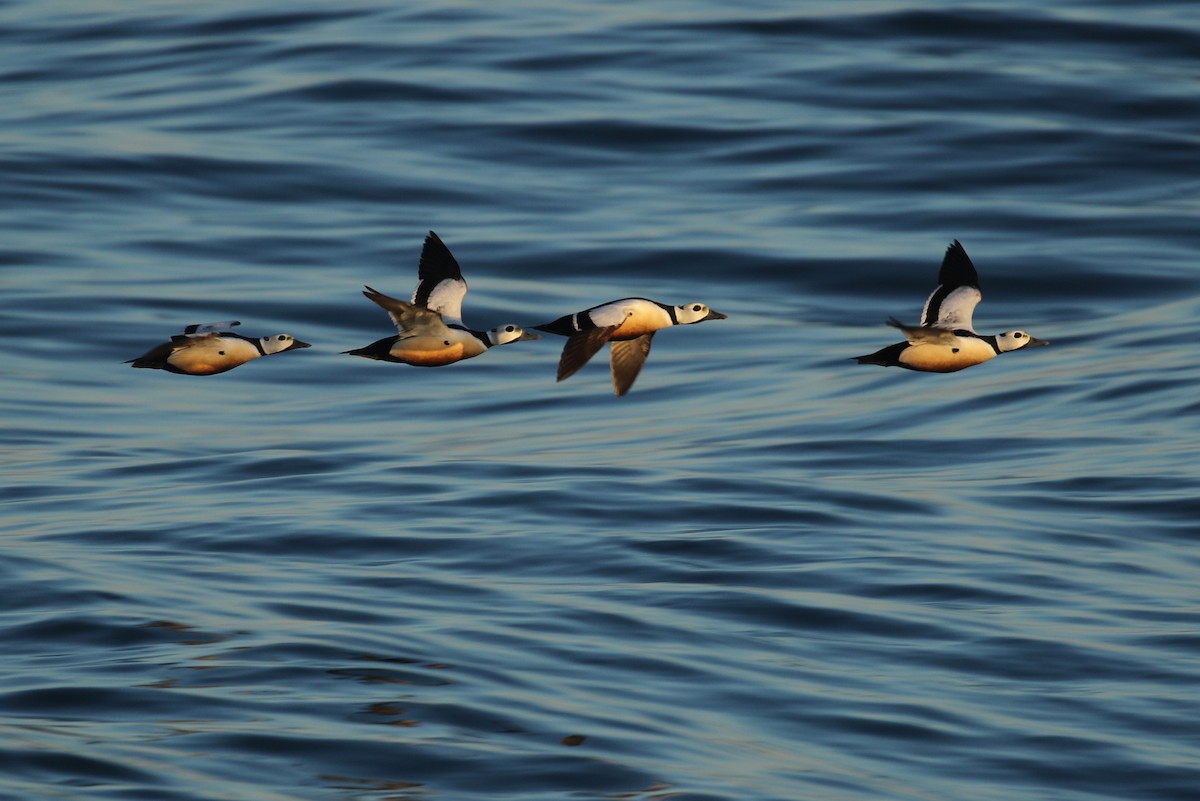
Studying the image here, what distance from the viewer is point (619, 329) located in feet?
44.3

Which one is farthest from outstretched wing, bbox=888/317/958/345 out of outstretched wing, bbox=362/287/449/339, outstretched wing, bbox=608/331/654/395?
outstretched wing, bbox=362/287/449/339

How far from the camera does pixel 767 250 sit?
40.6 metres

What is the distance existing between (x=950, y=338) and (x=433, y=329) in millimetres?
3548

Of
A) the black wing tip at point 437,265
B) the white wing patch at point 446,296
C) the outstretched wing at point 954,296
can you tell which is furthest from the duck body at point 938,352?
the black wing tip at point 437,265

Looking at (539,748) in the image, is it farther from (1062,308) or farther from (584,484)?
(1062,308)

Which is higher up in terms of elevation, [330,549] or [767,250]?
[767,250]

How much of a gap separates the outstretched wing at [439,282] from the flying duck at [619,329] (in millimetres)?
956

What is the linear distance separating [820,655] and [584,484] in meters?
7.91

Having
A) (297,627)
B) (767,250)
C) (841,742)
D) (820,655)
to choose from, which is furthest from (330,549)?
(767,250)

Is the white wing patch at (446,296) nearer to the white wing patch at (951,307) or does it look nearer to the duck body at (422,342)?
the duck body at (422,342)

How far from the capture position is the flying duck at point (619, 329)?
1271cm

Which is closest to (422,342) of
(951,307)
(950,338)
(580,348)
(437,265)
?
(580,348)

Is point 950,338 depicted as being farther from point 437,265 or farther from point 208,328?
point 208,328

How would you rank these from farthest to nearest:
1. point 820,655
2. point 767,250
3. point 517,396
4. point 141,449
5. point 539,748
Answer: point 767,250 < point 517,396 < point 141,449 < point 820,655 < point 539,748
